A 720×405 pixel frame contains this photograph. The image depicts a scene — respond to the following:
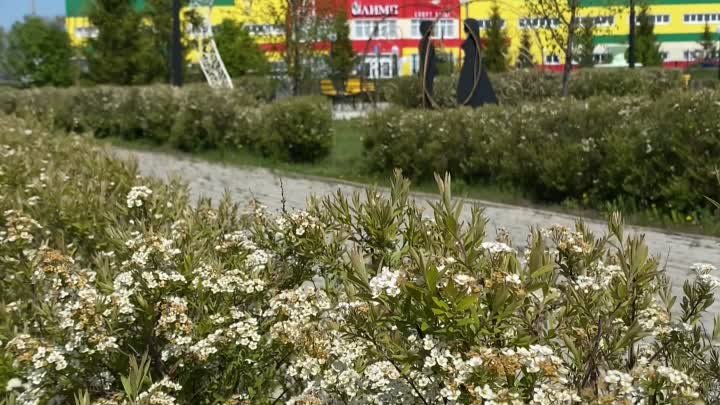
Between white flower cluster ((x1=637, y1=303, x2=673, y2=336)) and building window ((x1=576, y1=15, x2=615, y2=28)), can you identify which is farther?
building window ((x1=576, y1=15, x2=615, y2=28))

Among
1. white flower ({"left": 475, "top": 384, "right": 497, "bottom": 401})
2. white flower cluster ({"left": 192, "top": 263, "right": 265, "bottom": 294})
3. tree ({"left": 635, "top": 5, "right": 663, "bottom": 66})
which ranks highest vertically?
tree ({"left": 635, "top": 5, "right": 663, "bottom": 66})

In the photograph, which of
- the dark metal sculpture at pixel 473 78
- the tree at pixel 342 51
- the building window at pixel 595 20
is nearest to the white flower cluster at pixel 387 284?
the dark metal sculpture at pixel 473 78

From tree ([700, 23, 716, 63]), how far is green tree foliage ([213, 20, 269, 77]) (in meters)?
24.3

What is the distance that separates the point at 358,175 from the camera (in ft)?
37.9

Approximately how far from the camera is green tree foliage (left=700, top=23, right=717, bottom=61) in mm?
41737

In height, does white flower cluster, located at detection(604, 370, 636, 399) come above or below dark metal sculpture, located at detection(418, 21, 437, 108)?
below

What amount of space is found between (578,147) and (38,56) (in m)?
38.5

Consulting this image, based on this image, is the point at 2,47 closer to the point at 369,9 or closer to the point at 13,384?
the point at 369,9

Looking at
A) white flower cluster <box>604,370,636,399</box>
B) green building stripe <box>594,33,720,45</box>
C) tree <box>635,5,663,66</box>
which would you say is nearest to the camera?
white flower cluster <box>604,370,636,399</box>

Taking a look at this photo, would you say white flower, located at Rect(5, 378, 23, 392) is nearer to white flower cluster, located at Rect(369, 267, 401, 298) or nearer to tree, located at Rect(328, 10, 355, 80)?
white flower cluster, located at Rect(369, 267, 401, 298)

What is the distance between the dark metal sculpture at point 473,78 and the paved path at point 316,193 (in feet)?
14.2

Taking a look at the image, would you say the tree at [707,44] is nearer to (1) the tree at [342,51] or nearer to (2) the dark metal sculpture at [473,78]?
(1) the tree at [342,51]

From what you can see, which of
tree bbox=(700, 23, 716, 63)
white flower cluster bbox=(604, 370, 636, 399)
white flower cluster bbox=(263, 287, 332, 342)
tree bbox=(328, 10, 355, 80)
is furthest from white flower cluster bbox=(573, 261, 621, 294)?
tree bbox=(700, 23, 716, 63)

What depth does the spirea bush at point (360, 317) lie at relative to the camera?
173cm
